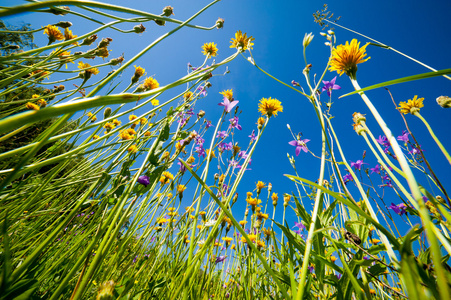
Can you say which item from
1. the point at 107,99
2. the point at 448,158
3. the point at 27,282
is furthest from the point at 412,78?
the point at 27,282

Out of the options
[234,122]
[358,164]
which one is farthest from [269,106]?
[358,164]

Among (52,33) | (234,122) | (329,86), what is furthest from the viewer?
(234,122)

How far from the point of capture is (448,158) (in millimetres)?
379

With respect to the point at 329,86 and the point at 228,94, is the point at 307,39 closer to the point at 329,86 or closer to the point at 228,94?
the point at 329,86

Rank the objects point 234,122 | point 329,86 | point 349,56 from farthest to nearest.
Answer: point 234,122 → point 329,86 → point 349,56

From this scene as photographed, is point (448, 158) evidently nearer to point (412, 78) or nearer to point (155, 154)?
point (412, 78)

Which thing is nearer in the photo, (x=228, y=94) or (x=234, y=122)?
(x=228, y=94)

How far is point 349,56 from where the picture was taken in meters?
0.53

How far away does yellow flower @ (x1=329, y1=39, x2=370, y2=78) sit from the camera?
522mm

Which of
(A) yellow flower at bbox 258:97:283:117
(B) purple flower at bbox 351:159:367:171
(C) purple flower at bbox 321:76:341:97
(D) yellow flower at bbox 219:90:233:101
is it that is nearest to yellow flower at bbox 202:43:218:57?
(D) yellow flower at bbox 219:90:233:101

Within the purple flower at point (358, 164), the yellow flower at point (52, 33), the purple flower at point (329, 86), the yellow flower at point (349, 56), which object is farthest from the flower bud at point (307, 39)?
the yellow flower at point (52, 33)

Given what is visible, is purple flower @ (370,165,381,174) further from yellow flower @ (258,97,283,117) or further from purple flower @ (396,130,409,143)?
yellow flower @ (258,97,283,117)

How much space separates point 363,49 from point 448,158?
A: 32 cm

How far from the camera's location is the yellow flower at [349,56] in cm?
52
